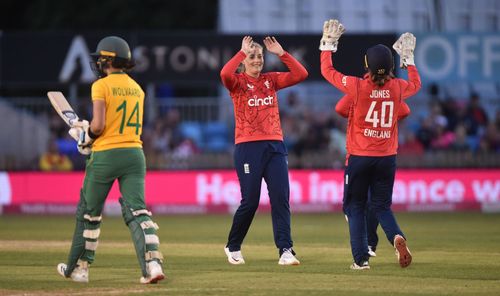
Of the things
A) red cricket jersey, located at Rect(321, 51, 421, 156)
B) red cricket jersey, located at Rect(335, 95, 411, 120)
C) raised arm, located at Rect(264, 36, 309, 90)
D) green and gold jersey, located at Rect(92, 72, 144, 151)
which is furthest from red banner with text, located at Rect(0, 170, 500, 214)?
green and gold jersey, located at Rect(92, 72, 144, 151)

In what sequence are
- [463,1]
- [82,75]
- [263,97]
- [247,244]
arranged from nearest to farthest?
[263,97] < [247,244] < [82,75] < [463,1]

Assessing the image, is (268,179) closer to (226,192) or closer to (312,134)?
(226,192)

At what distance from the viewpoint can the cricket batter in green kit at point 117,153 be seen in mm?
10211

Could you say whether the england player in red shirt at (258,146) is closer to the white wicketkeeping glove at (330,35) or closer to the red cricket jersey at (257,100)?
the red cricket jersey at (257,100)

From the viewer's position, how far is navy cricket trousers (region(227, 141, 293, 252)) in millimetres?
12398

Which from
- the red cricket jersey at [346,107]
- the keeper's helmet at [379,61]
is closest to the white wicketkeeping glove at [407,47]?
the red cricket jersey at [346,107]

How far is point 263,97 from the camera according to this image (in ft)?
41.1

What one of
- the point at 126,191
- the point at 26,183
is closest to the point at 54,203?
the point at 26,183

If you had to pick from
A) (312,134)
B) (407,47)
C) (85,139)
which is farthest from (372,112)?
(312,134)

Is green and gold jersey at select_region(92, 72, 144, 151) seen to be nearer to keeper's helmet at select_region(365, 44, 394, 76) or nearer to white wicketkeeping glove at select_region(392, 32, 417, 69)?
keeper's helmet at select_region(365, 44, 394, 76)

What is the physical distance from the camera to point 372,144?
1170 centimetres

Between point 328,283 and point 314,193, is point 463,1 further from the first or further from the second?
point 328,283

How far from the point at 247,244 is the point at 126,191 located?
5.44 metres

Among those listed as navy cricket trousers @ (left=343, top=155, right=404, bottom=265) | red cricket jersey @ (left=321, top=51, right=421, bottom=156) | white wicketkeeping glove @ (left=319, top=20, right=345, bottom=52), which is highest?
white wicketkeeping glove @ (left=319, top=20, right=345, bottom=52)
